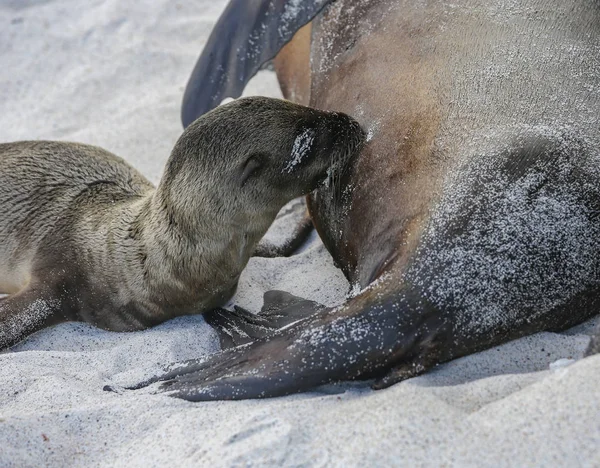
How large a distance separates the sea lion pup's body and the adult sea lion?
199 mm

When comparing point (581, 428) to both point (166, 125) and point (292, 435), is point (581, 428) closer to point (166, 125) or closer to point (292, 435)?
point (292, 435)

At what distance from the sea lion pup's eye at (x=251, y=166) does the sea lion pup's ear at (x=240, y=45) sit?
3.08ft

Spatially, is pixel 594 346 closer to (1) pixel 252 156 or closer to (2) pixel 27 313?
(1) pixel 252 156

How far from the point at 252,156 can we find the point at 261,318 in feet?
1.96

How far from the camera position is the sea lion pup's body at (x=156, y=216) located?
3.05 metres

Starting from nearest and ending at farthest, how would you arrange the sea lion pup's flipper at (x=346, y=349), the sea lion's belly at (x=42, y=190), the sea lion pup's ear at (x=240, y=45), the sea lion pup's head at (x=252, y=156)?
1. the sea lion pup's flipper at (x=346, y=349)
2. the sea lion pup's head at (x=252, y=156)
3. the sea lion's belly at (x=42, y=190)
4. the sea lion pup's ear at (x=240, y=45)

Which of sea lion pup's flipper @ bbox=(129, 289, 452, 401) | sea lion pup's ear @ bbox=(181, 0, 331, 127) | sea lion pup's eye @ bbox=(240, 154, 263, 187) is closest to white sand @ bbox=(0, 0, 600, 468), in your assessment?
sea lion pup's flipper @ bbox=(129, 289, 452, 401)

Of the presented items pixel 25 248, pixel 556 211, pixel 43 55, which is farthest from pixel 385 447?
pixel 43 55

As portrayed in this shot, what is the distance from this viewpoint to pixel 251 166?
9.99 feet

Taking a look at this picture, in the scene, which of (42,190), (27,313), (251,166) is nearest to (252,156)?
(251,166)

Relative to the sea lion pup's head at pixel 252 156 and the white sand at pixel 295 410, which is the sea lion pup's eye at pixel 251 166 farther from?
the white sand at pixel 295 410

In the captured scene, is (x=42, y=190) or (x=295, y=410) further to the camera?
(x=42, y=190)

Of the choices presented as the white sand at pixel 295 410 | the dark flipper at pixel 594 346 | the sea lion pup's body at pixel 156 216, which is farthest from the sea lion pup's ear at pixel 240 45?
the dark flipper at pixel 594 346

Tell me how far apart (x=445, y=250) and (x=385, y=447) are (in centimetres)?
73
